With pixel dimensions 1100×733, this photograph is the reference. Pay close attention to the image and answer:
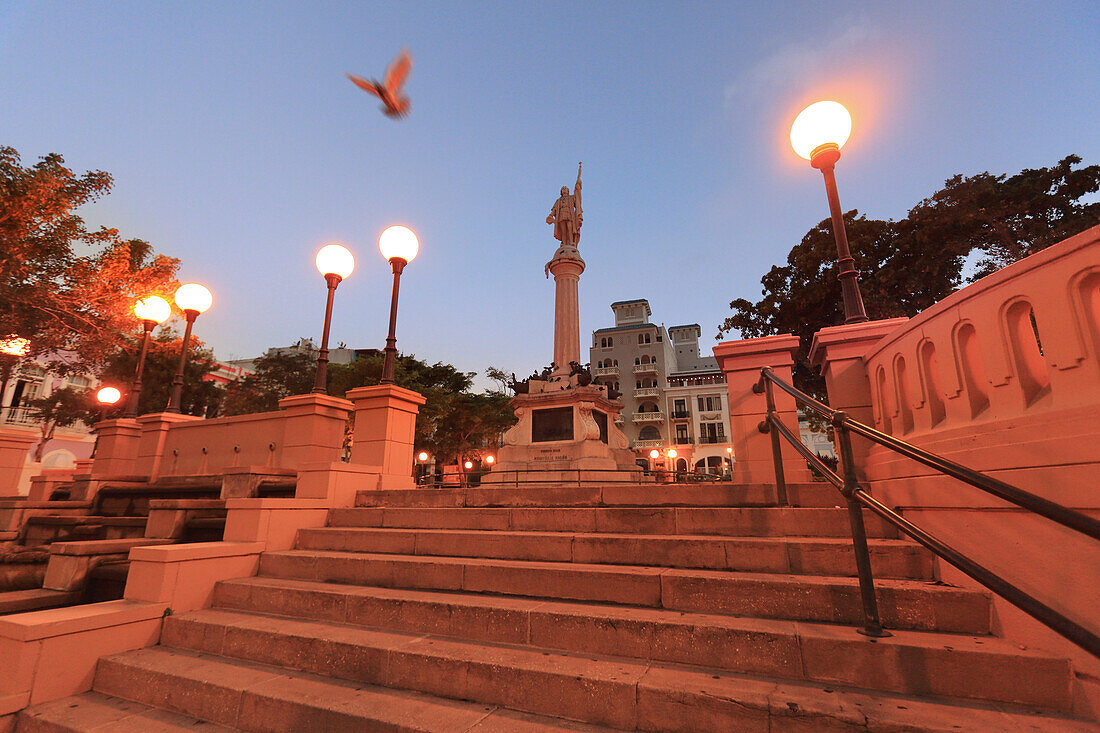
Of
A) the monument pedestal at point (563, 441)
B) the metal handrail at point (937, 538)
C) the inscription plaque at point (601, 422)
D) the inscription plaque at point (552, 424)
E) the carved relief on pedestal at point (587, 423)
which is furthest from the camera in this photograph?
the inscription plaque at point (601, 422)

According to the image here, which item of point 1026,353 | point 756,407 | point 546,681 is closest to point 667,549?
point 546,681

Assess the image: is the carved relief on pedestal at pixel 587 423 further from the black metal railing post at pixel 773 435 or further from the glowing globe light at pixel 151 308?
the glowing globe light at pixel 151 308

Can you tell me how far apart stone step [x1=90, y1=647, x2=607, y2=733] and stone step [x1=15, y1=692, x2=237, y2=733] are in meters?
0.07

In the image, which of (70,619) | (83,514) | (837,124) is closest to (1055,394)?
(837,124)

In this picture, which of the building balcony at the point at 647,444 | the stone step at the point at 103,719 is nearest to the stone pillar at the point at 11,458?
the stone step at the point at 103,719

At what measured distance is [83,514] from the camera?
8.27 m

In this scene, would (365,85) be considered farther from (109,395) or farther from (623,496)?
(109,395)

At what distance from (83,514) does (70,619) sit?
6801 millimetres

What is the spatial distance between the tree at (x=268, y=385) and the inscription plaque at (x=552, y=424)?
78.7 ft

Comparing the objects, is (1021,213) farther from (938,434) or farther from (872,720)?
(872,720)

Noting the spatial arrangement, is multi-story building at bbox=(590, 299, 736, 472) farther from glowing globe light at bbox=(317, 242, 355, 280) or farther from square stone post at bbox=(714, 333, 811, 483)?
square stone post at bbox=(714, 333, 811, 483)

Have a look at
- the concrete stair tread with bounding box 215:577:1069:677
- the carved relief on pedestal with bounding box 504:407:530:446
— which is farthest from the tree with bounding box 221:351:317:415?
the concrete stair tread with bounding box 215:577:1069:677

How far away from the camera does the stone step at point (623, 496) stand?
452 cm

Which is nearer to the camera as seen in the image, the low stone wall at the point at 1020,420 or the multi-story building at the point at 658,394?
the low stone wall at the point at 1020,420
